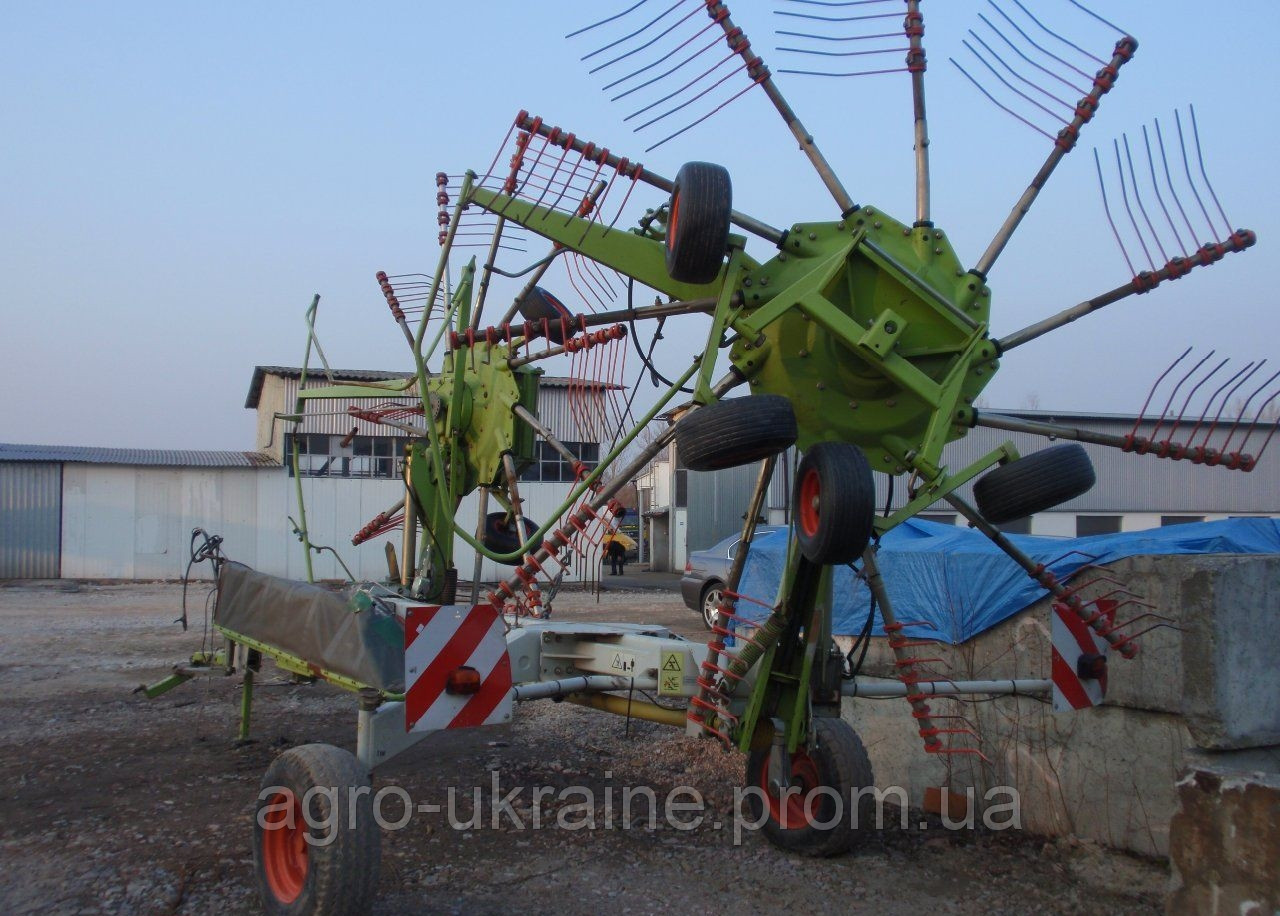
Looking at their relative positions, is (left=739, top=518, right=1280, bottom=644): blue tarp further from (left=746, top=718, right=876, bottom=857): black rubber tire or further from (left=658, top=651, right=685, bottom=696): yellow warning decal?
(left=658, top=651, right=685, bottom=696): yellow warning decal

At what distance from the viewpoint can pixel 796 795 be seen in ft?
19.3

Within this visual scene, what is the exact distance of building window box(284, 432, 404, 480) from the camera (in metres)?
30.8

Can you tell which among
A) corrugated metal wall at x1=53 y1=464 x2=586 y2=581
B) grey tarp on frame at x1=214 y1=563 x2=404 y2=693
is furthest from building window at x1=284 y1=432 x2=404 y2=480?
grey tarp on frame at x1=214 y1=563 x2=404 y2=693

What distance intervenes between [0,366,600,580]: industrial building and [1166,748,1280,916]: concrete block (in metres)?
25.7

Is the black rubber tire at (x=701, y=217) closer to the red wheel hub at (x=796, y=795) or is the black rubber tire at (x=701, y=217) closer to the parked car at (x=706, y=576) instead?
the red wheel hub at (x=796, y=795)

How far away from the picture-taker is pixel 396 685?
210 inches

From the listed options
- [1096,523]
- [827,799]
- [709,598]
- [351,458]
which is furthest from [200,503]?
[827,799]

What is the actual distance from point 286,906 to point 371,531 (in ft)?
16.3

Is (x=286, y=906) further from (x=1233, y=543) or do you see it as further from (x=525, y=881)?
(x=1233, y=543)

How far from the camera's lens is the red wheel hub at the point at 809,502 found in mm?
4539

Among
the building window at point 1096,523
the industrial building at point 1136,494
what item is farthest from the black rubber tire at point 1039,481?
the building window at point 1096,523

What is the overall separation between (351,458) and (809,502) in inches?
1095

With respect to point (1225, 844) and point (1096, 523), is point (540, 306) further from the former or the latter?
point (1096, 523)

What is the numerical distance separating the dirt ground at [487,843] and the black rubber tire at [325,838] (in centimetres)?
47
